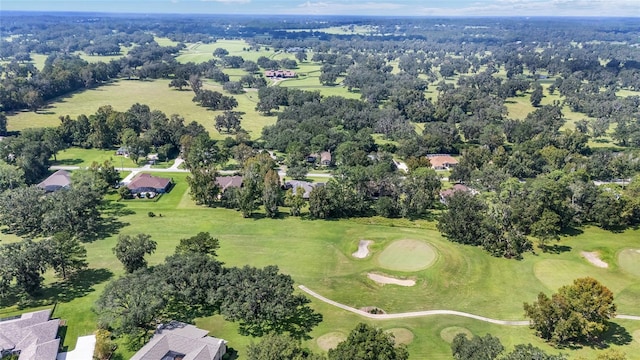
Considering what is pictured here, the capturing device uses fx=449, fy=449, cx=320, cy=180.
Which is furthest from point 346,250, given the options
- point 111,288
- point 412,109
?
point 412,109

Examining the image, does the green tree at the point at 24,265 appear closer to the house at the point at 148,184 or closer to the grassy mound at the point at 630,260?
the house at the point at 148,184

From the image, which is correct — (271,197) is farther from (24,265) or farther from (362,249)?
(24,265)

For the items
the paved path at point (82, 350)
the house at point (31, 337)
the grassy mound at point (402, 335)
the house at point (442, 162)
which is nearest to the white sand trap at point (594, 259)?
the grassy mound at point (402, 335)

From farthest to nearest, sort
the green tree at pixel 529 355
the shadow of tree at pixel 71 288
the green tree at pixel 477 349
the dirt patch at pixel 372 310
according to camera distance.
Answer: the dirt patch at pixel 372 310, the shadow of tree at pixel 71 288, the green tree at pixel 477 349, the green tree at pixel 529 355

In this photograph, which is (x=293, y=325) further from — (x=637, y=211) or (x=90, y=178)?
(x=637, y=211)

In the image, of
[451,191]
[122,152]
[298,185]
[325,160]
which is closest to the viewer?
[451,191]

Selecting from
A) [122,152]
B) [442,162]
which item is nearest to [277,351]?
[442,162]

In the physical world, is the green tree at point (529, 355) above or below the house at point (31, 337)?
above

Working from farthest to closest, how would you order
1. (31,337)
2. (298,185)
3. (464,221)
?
(298,185) → (464,221) → (31,337)
